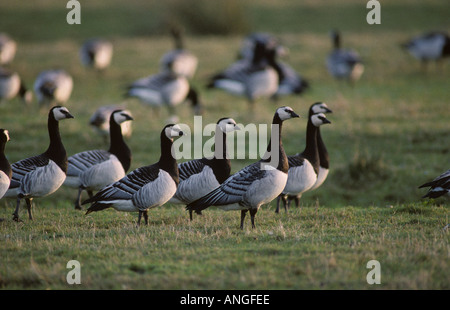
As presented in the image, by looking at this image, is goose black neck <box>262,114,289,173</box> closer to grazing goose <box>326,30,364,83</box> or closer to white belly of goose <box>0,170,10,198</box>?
white belly of goose <box>0,170,10,198</box>

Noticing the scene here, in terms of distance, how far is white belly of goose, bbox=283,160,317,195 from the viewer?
10320 mm

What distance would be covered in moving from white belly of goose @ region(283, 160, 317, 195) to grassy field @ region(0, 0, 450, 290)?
0.46 meters

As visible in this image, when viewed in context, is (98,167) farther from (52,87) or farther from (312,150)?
(52,87)

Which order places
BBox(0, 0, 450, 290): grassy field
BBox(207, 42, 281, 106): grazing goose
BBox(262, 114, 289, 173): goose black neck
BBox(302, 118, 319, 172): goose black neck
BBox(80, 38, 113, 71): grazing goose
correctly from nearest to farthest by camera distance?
1. BBox(0, 0, 450, 290): grassy field
2. BBox(262, 114, 289, 173): goose black neck
3. BBox(302, 118, 319, 172): goose black neck
4. BBox(207, 42, 281, 106): grazing goose
5. BBox(80, 38, 113, 71): grazing goose

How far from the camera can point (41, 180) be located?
9805 millimetres

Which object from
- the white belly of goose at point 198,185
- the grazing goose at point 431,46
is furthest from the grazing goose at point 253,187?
the grazing goose at point 431,46

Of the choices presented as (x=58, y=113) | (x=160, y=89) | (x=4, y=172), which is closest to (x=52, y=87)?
(x=160, y=89)

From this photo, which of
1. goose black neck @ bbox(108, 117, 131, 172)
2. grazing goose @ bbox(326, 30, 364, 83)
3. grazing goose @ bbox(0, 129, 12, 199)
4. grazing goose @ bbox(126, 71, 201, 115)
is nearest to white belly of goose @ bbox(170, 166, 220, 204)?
goose black neck @ bbox(108, 117, 131, 172)

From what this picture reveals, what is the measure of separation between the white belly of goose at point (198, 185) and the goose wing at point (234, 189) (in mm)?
863

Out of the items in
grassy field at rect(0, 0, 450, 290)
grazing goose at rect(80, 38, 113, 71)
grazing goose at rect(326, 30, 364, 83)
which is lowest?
grassy field at rect(0, 0, 450, 290)

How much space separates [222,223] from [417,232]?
3045 mm

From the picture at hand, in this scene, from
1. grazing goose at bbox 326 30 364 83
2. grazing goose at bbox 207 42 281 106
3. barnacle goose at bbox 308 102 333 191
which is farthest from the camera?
grazing goose at bbox 326 30 364 83
